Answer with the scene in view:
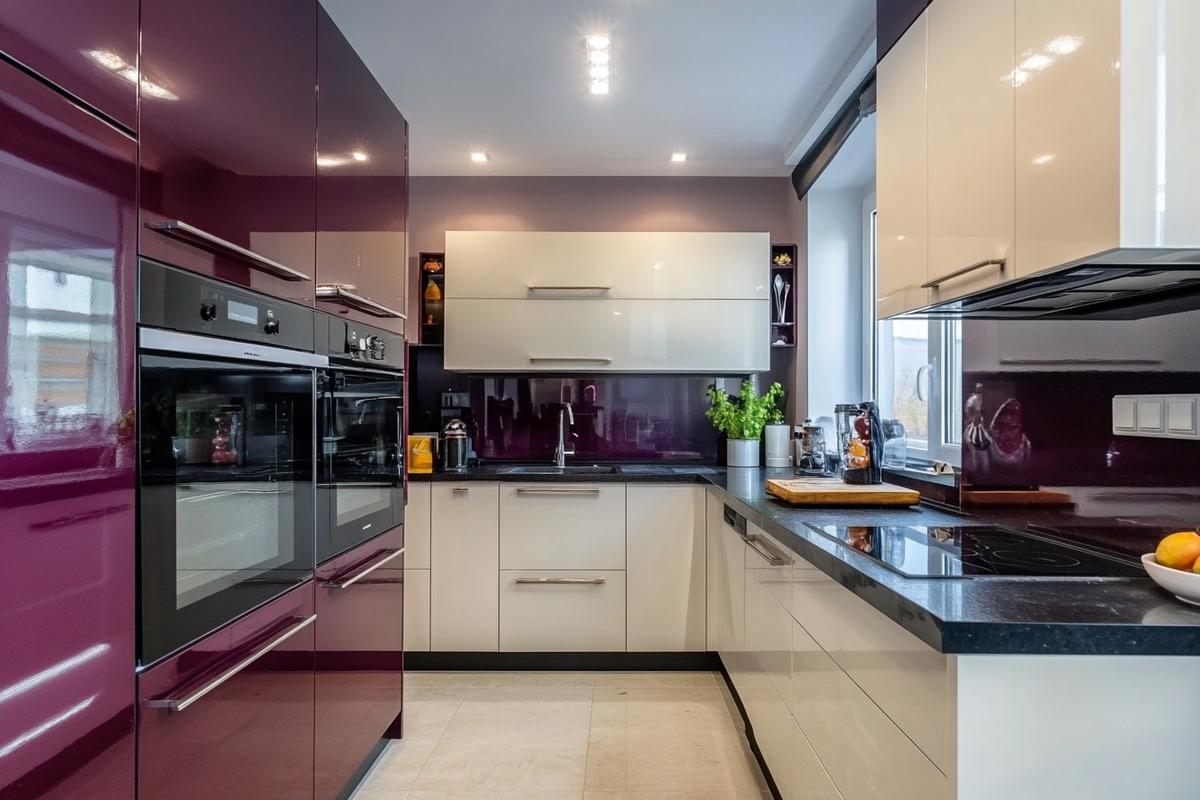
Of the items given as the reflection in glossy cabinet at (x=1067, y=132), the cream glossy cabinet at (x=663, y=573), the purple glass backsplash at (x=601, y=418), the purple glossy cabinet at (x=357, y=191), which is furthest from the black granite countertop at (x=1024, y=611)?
the purple glass backsplash at (x=601, y=418)

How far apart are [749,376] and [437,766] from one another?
2.32 meters

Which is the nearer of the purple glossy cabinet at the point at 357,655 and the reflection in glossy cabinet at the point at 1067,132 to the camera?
the reflection in glossy cabinet at the point at 1067,132

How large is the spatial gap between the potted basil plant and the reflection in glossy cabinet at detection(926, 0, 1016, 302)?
1.78m

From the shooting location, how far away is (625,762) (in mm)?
2270

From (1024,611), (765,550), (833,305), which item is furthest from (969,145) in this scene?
(833,305)

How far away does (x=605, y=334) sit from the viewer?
3314mm

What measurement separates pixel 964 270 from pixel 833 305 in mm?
2069

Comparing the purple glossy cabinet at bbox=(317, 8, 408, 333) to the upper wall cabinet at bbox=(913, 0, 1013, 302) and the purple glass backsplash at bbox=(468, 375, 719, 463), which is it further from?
the upper wall cabinet at bbox=(913, 0, 1013, 302)

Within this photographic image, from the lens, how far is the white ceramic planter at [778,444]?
330 centimetres

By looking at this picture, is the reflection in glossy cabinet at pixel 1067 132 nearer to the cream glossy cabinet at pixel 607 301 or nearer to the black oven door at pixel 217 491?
the black oven door at pixel 217 491

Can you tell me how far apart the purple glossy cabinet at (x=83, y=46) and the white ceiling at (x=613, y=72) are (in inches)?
49.4

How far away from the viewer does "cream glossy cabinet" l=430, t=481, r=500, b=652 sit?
3.02 meters

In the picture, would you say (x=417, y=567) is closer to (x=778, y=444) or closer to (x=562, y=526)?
(x=562, y=526)

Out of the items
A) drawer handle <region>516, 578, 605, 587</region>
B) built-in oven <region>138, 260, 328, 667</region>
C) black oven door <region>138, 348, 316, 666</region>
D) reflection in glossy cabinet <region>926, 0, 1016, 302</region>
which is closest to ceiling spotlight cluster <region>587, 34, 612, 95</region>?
reflection in glossy cabinet <region>926, 0, 1016, 302</region>
